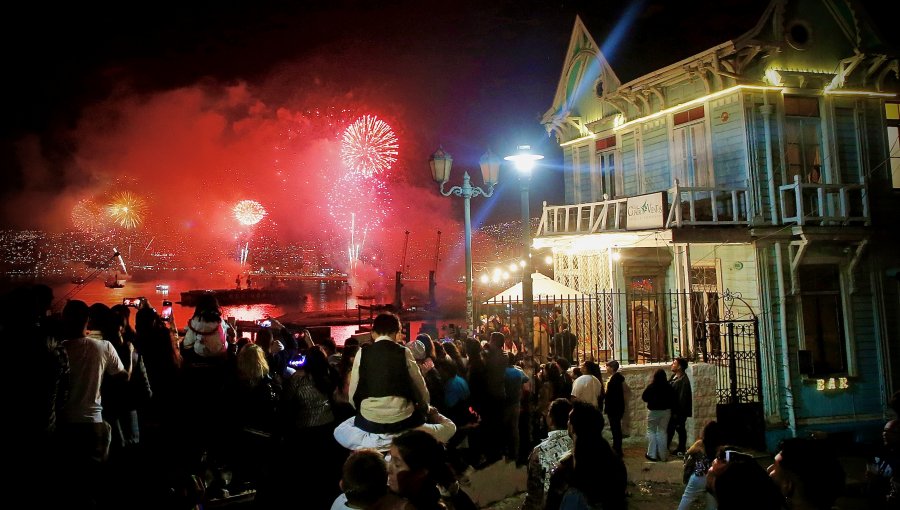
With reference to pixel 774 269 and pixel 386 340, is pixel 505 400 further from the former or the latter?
pixel 774 269

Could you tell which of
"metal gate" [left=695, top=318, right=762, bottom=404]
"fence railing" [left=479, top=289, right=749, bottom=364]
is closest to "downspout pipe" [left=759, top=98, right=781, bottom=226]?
"fence railing" [left=479, top=289, right=749, bottom=364]

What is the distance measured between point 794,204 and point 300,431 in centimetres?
1425

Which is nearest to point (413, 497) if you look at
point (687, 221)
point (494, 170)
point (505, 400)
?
point (505, 400)

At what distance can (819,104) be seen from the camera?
15164mm

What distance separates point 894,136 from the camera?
15.8 m

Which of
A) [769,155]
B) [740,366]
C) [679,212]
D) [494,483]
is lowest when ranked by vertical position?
[494,483]

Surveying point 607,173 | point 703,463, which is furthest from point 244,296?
point 703,463

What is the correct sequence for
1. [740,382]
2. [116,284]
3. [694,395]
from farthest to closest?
1. [116,284]
2. [740,382]
3. [694,395]

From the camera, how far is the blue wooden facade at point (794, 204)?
14148 mm

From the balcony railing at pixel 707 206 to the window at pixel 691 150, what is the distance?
58 cm

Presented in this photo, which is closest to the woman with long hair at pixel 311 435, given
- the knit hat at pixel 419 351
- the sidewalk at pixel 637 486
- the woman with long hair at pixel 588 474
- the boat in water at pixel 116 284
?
the knit hat at pixel 419 351

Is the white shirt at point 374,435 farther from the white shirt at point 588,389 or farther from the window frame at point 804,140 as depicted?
the window frame at point 804,140

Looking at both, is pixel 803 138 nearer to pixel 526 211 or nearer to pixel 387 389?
pixel 526 211

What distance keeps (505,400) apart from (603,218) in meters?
9.16
